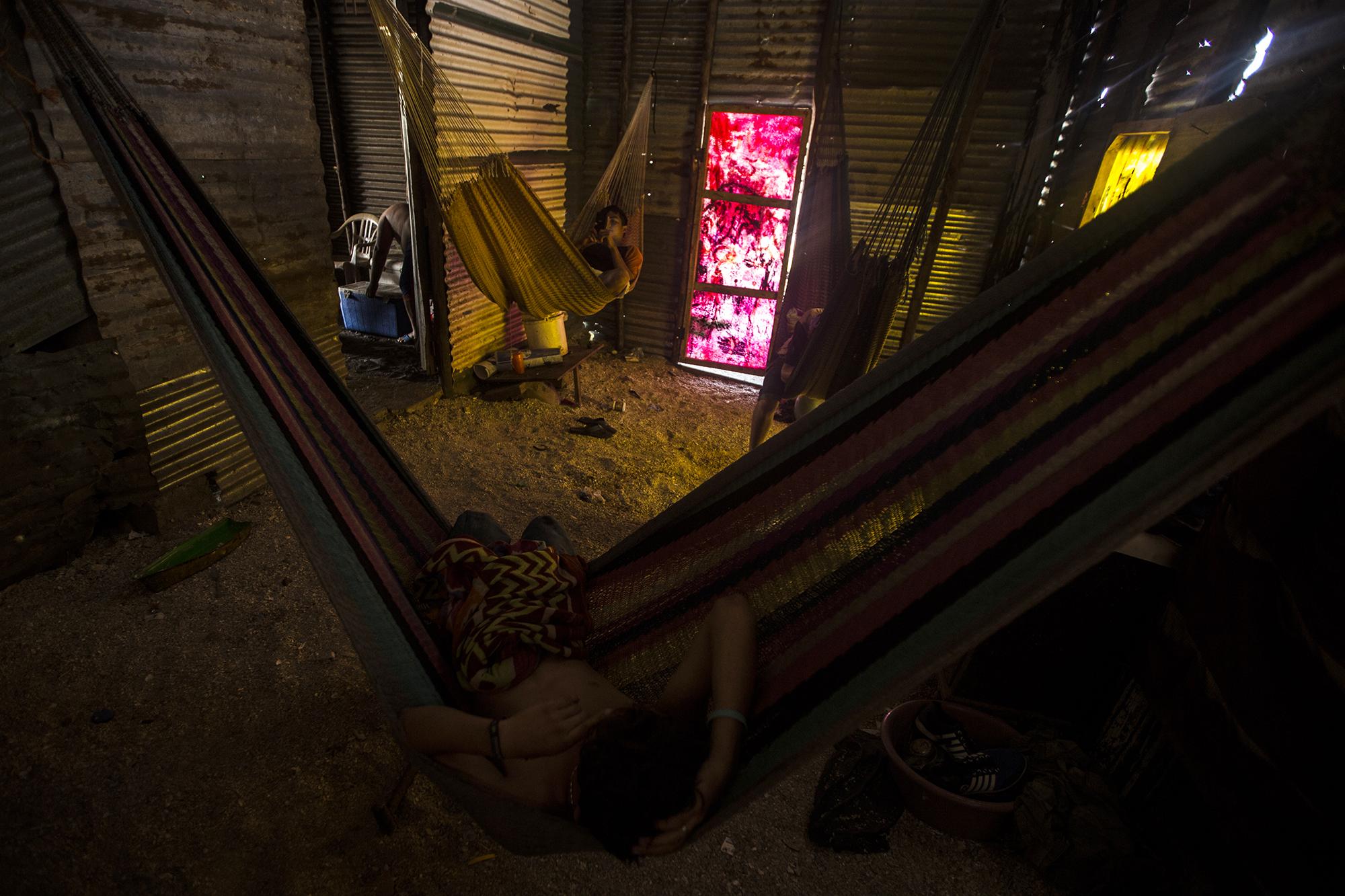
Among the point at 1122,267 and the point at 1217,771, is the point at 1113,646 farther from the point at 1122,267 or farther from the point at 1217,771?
the point at 1122,267

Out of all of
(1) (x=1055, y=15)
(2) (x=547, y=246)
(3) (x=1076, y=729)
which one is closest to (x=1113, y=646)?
(3) (x=1076, y=729)

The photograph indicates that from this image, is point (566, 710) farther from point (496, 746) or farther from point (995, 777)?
point (995, 777)

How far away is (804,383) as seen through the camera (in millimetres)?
2711

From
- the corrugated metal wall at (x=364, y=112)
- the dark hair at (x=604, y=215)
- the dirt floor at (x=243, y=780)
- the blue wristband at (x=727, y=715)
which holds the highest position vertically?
the corrugated metal wall at (x=364, y=112)

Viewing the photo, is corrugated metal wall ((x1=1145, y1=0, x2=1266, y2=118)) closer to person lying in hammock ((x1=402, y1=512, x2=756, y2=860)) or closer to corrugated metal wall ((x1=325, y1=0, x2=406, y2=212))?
person lying in hammock ((x1=402, y1=512, x2=756, y2=860))

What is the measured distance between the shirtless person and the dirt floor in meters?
2.10

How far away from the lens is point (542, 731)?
1.04 metres

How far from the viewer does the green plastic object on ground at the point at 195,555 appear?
195cm

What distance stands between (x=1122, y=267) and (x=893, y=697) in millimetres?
875

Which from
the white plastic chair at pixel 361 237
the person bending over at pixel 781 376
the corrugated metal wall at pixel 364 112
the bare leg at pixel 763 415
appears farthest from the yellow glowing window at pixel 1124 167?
the white plastic chair at pixel 361 237

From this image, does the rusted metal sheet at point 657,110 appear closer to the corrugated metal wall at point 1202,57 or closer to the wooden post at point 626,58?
the wooden post at point 626,58

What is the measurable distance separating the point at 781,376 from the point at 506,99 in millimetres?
2401

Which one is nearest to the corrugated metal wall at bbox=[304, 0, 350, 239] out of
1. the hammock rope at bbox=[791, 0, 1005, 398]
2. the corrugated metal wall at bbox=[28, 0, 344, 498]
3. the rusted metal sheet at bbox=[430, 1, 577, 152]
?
the rusted metal sheet at bbox=[430, 1, 577, 152]

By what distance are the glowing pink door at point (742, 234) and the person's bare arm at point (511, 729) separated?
342 cm
